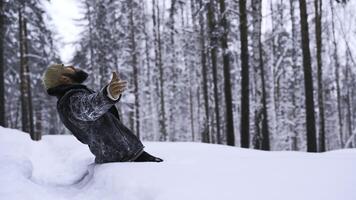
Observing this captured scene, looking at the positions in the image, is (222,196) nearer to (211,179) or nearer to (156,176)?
(211,179)

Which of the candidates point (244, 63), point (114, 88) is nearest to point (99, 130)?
point (114, 88)

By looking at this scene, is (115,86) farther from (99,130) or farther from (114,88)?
(99,130)

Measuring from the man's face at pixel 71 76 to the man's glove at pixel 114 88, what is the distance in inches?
43.4

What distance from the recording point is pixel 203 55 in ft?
78.9

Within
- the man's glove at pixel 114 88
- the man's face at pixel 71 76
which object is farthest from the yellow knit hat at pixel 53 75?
the man's glove at pixel 114 88

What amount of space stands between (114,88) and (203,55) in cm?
2083

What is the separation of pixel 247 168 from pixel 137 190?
100 cm

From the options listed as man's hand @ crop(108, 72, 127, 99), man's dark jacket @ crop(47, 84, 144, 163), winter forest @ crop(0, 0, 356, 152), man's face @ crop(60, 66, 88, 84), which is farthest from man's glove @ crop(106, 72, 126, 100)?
winter forest @ crop(0, 0, 356, 152)

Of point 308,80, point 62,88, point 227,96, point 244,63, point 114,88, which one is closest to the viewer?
point 114,88

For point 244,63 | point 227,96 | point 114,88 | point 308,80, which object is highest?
point 244,63

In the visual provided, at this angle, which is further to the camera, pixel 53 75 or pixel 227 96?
pixel 227 96

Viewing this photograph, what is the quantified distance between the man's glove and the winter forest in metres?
9.15

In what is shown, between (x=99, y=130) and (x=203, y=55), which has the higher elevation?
(x=203, y=55)

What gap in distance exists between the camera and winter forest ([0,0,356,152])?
13.5m
